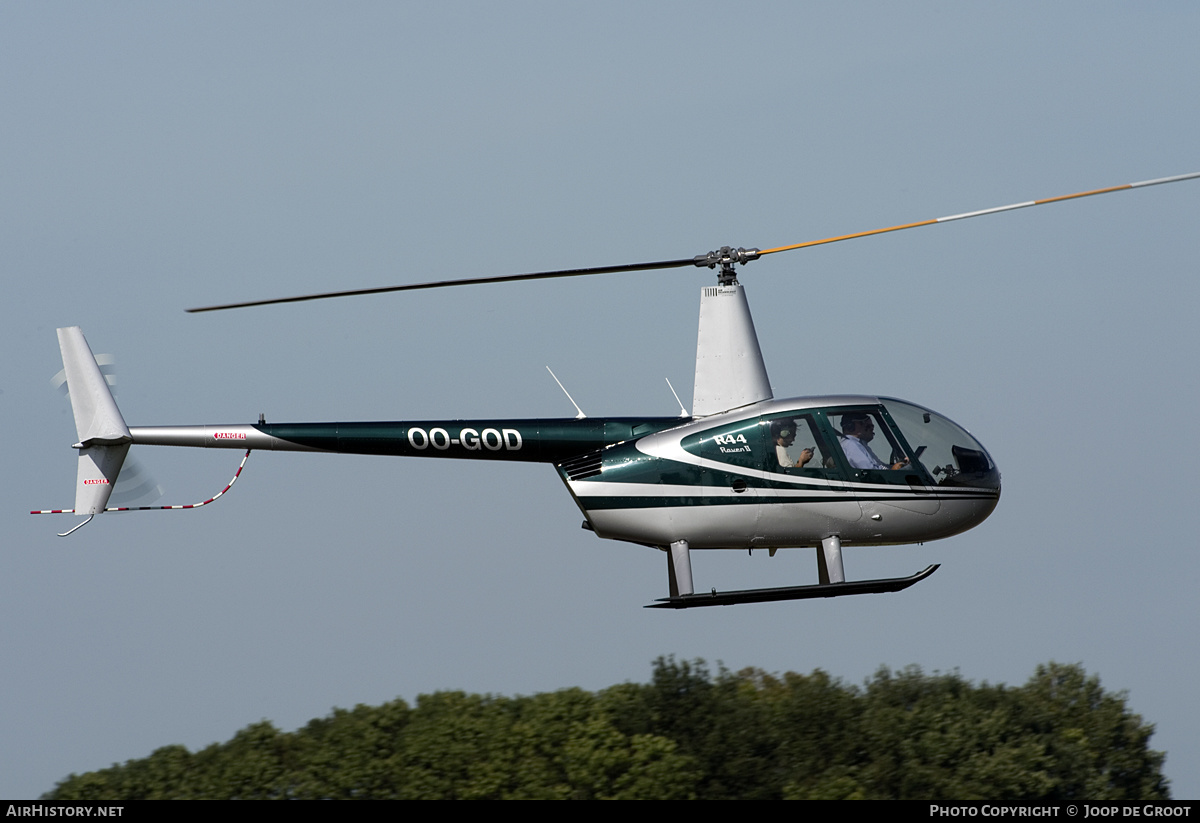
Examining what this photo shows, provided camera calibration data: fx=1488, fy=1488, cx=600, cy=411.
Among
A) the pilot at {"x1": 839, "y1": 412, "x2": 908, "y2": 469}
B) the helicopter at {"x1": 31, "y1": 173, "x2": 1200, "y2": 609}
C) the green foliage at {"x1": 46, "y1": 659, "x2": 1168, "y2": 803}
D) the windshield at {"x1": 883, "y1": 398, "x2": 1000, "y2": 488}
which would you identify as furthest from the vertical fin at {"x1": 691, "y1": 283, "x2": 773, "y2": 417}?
the green foliage at {"x1": 46, "y1": 659, "x2": 1168, "y2": 803}

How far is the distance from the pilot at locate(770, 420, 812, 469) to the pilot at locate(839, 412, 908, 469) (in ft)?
1.55

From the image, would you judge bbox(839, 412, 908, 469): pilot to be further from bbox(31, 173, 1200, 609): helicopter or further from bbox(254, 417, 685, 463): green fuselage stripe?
bbox(254, 417, 685, 463): green fuselage stripe

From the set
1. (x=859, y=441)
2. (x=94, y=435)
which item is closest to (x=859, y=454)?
(x=859, y=441)

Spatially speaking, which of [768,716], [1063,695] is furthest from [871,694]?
[1063,695]

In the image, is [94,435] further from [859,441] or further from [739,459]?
[859,441]

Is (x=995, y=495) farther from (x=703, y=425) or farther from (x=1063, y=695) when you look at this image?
(x=1063, y=695)

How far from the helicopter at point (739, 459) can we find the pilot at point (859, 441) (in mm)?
12

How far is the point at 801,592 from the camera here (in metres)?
16.9

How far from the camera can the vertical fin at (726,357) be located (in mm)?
18000

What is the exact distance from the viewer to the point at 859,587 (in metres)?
16.9

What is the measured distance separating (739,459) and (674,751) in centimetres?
3646

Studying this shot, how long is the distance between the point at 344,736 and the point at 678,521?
130 ft

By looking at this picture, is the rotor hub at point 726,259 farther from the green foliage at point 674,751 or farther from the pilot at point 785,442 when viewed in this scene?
the green foliage at point 674,751

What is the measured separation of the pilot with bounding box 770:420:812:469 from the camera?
1738 centimetres
